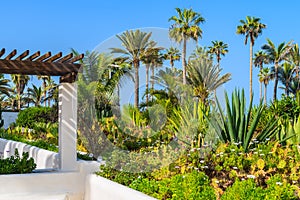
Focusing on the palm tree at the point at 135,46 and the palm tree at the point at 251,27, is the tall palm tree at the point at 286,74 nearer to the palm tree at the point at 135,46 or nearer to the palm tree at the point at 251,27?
the palm tree at the point at 251,27

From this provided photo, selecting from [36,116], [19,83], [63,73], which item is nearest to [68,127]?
[63,73]

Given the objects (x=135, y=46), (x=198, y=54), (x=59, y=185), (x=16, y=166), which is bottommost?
(x=59, y=185)

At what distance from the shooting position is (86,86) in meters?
11.8

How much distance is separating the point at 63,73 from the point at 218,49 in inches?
1664

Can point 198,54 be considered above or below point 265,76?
below

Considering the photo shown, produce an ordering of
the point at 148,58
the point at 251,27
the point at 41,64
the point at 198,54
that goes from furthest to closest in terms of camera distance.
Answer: the point at 251,27 → the point at 198,54 → the point at 148,58 → the point at 41,64

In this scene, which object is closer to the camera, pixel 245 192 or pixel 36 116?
pixel 245 192

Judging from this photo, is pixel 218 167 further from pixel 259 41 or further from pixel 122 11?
pixel 259 41

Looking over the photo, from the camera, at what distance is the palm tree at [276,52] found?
44.5 metres

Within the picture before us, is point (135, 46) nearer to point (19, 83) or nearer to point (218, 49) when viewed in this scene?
point (19, 83)

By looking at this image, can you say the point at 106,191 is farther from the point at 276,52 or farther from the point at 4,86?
the point at 276,52

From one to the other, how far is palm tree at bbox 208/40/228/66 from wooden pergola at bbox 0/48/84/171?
4164 cm

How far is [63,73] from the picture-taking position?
6684mm

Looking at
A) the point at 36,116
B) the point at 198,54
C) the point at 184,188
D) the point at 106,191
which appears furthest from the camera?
the point at 198,54
